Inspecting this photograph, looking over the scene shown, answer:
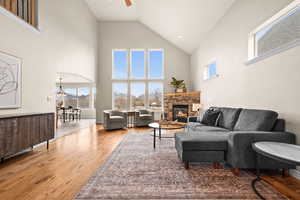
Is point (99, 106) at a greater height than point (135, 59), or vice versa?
point (135, 59)

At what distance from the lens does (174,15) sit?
5340mm

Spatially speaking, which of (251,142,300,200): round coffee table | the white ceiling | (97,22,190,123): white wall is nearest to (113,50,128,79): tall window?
(97,22,190,123): white wall

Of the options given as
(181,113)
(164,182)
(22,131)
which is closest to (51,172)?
(22,131)

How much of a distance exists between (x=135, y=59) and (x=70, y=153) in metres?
5.66

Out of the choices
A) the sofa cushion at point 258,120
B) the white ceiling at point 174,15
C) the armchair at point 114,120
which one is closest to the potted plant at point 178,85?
the white ceiling at point 174,15

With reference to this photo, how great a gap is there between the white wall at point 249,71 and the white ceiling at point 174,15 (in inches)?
14.3

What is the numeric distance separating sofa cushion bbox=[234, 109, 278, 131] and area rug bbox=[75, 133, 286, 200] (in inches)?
28.5

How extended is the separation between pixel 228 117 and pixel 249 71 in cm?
104

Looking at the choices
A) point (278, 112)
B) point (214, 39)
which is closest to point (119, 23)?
point (214, 39)

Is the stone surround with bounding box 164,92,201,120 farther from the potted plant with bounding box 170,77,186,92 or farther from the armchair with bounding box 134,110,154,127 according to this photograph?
the armchair with bounding box 134,110,154,127

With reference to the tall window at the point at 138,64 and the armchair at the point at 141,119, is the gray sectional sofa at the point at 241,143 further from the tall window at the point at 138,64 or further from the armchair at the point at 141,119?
the tall window at the point at 138,64

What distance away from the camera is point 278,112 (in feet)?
8.04

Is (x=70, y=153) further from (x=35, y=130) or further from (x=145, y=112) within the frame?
(x=145, y=112)

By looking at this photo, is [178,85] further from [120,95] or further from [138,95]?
[120,95]
